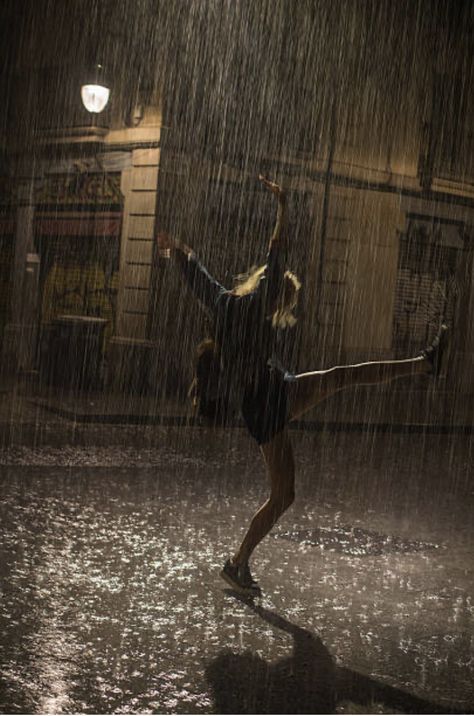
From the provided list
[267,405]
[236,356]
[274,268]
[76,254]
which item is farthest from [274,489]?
[76,254]

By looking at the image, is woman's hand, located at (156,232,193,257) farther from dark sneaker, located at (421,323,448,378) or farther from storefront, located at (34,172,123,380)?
storefront, located at (34,172,123,380)

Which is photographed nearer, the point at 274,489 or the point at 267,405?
the point at 267,405

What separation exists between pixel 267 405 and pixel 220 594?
111 centimetres

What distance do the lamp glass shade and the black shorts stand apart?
48.1 ft

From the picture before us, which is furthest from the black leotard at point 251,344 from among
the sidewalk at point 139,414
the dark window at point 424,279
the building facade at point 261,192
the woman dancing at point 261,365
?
the dark window at point 424,279

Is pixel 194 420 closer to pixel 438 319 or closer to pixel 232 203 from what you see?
pixel 232 203

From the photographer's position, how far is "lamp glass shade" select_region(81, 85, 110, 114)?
1977 centimetres

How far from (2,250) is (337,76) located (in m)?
9.11

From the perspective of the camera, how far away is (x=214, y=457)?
1221 cm

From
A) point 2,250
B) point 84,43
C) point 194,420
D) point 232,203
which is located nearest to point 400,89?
point 232,203

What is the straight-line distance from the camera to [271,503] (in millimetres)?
6293

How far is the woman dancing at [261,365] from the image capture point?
20.1 ft

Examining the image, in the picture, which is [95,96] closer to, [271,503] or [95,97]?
[95,97]

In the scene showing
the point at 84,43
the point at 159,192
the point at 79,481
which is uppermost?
the point at 84,43
